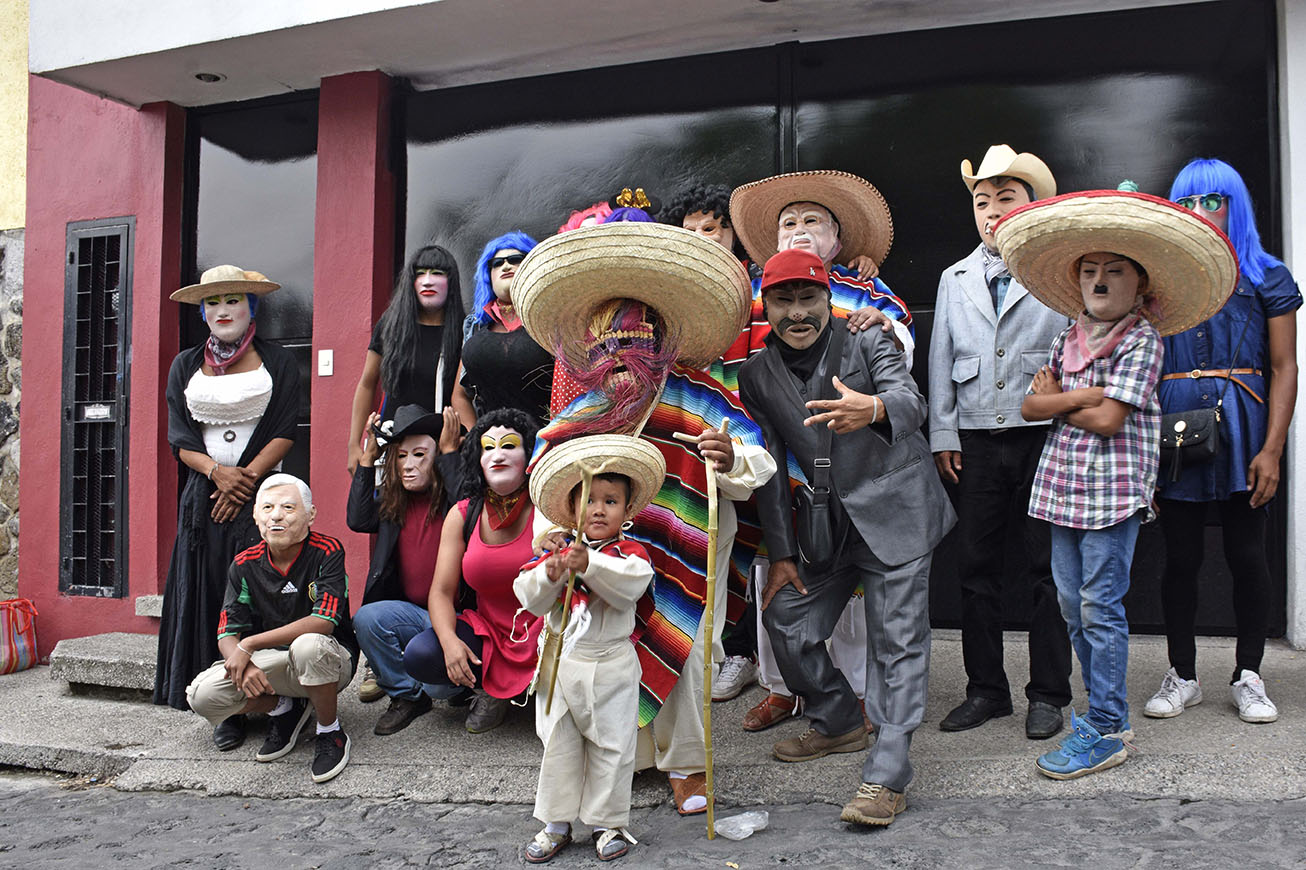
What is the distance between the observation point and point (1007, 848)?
9.80 feet

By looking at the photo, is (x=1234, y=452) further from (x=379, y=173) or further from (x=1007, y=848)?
(x=379, y=173)

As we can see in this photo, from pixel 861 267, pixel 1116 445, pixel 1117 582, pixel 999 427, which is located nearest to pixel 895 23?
pixel 861 267

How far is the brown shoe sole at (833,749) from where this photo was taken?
145 inches

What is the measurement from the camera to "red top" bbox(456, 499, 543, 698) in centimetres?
410

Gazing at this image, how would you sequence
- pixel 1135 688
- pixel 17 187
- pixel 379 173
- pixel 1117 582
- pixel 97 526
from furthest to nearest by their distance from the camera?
pixel 17 187 → pixel 97 526 → pixel 379 173 → pixel 1135 688 → pixel 1117 582

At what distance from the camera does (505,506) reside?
413 cm

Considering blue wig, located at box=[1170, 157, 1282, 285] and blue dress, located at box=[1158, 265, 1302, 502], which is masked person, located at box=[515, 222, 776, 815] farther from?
blue wig, located at box=[1170, 157, 1282, 285]

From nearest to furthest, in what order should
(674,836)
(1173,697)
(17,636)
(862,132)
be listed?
(674,836)
(1173,697)
(862,132)
(17,636)

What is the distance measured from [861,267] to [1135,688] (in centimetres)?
215

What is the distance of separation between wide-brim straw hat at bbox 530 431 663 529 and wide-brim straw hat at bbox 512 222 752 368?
18.5 inches

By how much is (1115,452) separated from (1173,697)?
1.21 meters

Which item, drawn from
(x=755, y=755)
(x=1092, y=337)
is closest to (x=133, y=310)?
(x=755, y=755)

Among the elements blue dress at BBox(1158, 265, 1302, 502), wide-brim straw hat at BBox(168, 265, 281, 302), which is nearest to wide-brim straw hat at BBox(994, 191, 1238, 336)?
blue dress at BBox(1158, 265, 1302, 502)

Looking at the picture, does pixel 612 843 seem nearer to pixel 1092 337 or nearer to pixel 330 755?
pixel 330 755
